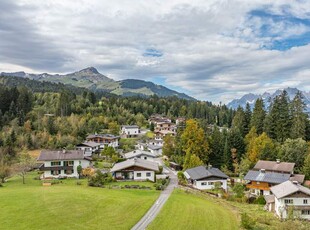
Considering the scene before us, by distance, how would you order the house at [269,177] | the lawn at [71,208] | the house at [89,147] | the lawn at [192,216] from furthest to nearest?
the house at [89,147] < the house at [269,177] < the lawn at [192,216] < the lawn at [71,208]

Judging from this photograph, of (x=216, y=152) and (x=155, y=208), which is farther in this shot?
(x=216, y=152)

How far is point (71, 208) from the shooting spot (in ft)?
111

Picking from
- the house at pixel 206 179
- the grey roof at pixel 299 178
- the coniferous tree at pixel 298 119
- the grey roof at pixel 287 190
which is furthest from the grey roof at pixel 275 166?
the coniferous tree at pixel 298 119

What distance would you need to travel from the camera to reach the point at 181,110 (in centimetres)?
14950

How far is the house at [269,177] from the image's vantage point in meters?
52.4

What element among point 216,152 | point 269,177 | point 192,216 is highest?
point 216,152

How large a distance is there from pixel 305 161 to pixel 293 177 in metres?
5.53

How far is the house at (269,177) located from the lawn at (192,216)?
1385 centimetres

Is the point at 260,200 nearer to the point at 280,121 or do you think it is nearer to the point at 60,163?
the point at 280,121

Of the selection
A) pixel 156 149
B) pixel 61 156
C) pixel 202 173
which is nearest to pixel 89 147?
pixel 156 149

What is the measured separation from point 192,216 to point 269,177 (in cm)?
2543

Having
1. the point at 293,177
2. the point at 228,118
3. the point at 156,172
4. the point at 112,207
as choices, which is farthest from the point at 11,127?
the point at 228,118

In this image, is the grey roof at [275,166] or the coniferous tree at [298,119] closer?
the grey roof at [275,166]

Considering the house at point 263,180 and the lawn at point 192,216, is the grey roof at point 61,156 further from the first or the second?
the house at point 263,180
